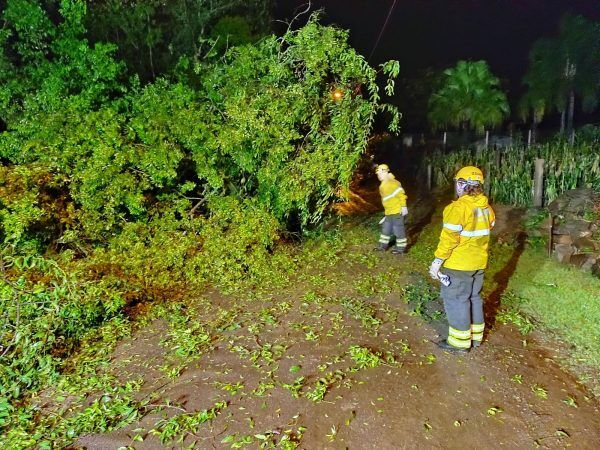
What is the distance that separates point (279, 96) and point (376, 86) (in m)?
1.56

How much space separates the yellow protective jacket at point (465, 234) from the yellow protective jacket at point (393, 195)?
11.8 ft

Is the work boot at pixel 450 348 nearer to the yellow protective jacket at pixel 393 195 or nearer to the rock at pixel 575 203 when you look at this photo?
the yellow protective jacket at pixel 393 195

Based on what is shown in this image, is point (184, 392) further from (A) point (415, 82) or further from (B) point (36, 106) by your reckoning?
(A) point (415, 82)

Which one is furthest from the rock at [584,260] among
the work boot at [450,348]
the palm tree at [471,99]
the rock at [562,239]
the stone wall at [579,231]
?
the palm tree at [471,99]

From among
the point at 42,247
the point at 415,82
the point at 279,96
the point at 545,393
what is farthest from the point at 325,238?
the point at 415,82

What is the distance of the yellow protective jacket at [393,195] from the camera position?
8.03 meters

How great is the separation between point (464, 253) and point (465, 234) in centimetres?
19

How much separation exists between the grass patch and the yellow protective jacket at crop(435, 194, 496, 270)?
1.57m

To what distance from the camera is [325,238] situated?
954cm

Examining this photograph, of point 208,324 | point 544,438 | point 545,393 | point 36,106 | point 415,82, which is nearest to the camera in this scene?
point 544,438

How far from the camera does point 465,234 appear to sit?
172 inches

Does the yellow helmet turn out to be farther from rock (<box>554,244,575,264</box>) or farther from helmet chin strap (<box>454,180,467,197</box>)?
rock (<box>554,244,575,264</box>)

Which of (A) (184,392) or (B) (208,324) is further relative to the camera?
(B) (208,324)

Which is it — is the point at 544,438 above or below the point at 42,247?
below
